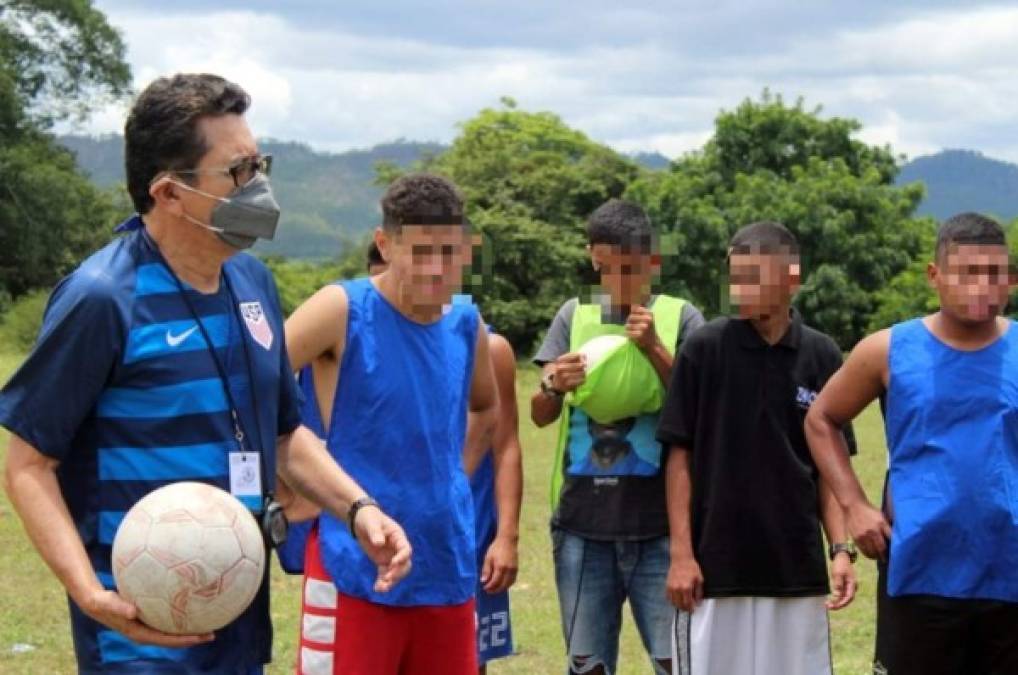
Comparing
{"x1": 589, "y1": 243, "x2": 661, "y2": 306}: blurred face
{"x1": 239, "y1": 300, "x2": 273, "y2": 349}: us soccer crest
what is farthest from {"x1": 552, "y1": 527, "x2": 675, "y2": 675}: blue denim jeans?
{"x1": 239, "y1": 300, "x2": 273, "y2": 349}: us soccer crest

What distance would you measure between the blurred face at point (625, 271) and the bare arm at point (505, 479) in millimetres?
475

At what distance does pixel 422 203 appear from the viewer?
4484 mm

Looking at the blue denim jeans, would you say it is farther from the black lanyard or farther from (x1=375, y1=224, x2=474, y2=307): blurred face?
the black lanyard

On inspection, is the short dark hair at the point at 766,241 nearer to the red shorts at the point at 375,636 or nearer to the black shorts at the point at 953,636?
the black shorts at the point at 953,636

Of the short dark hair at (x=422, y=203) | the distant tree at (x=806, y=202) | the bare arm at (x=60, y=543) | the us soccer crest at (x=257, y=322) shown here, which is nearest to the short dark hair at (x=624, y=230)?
the short dark hair at (x=422, y=203)

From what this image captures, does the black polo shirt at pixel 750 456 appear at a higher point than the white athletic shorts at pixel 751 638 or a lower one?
higher

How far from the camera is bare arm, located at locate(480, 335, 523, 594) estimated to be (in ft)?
18.1

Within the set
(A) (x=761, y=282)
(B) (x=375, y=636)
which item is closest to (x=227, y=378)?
(B) (x=375, y=636)

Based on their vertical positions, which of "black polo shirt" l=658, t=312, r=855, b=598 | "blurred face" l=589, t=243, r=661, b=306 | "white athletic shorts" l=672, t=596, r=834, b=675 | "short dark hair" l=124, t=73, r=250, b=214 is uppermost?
"short dark hair" l=124, t=73, r=250, b=214

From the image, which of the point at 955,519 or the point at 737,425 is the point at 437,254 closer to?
the point at 737,425

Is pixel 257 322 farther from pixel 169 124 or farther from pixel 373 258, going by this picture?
pixel 373 258

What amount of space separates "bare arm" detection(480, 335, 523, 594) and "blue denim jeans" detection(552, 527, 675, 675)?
0.22 metres

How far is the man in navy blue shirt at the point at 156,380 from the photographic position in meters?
3.27

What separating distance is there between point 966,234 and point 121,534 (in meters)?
2.89
